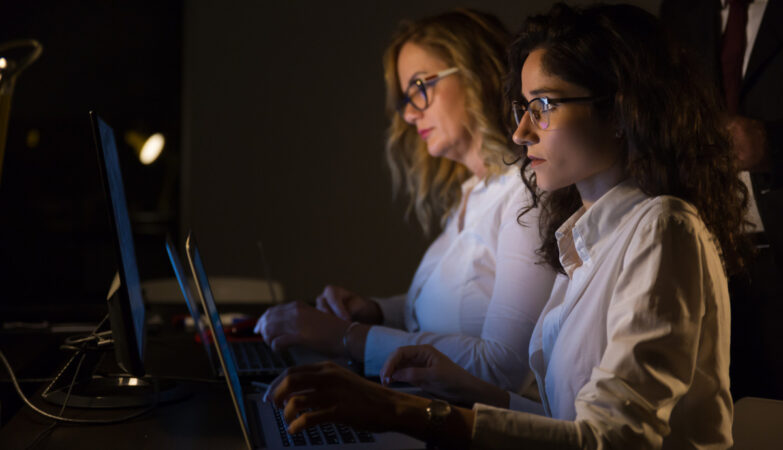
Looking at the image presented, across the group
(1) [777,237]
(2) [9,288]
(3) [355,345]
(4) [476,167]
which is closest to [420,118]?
(4) [476,167]

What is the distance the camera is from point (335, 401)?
0.87 m

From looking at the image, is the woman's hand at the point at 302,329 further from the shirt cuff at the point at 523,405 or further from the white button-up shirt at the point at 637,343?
the white button-up shirt at the point at 637,343

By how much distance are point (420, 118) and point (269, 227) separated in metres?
1.86

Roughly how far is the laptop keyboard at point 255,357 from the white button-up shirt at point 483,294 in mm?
205

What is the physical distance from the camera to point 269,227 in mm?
3732

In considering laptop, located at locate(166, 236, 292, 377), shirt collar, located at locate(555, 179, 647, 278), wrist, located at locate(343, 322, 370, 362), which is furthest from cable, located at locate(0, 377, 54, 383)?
shirt collar, located at locate(555, 179, 647, 278)

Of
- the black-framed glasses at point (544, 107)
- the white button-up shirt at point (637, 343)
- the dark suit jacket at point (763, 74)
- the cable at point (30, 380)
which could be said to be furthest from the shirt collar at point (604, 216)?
the cable at point (30, 380)

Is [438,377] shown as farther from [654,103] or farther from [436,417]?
[654,103]

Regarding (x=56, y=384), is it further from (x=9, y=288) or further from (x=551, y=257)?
(x=9, y=288)

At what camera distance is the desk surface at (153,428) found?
1.03 metres

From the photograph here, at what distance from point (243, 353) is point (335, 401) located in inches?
32.1

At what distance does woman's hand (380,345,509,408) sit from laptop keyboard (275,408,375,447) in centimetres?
17

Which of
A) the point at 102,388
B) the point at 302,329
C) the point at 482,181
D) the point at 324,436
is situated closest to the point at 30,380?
the point at 102,388

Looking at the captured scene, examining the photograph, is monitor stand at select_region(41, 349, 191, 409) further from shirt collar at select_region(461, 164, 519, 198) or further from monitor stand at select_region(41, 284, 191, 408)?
shirt collar at select_region(461, 164, 519, 198)
